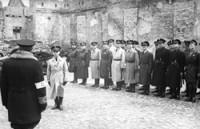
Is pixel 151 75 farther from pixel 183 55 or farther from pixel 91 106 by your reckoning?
pixel 91 106

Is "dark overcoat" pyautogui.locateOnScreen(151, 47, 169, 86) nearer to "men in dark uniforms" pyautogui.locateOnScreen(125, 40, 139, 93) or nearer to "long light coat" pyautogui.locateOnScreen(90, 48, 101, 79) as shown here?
"men in dark uniforms" pyautogui.locateOnScreen(125, 40, 139, 93)

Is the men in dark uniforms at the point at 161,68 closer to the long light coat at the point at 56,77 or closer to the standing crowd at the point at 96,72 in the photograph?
the standing crowd at the point at 96,72

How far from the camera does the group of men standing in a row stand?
7.59 m

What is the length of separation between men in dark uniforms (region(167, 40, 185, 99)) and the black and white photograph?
0.10 feet

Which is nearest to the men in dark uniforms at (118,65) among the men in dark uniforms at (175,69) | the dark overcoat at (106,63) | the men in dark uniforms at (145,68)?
the dark overcoat at (106,63)

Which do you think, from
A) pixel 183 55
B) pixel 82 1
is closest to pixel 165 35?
pixel 183 55

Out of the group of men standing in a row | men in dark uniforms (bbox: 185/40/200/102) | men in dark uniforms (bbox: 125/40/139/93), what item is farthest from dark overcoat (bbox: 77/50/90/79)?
men in dark uniforms (bbox: 185/40/200/102)

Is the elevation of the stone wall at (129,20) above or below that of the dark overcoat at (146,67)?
above

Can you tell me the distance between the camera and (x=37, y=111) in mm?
3541

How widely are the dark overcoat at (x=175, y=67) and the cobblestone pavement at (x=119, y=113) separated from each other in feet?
2.02

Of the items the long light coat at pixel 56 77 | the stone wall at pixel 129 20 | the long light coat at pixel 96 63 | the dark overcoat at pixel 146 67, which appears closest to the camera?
the long light coat at pixel 56 77

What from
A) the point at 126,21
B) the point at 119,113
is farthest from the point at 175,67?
the point at 126,21

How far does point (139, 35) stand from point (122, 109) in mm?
9705

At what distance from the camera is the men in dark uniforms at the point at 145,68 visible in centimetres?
859
